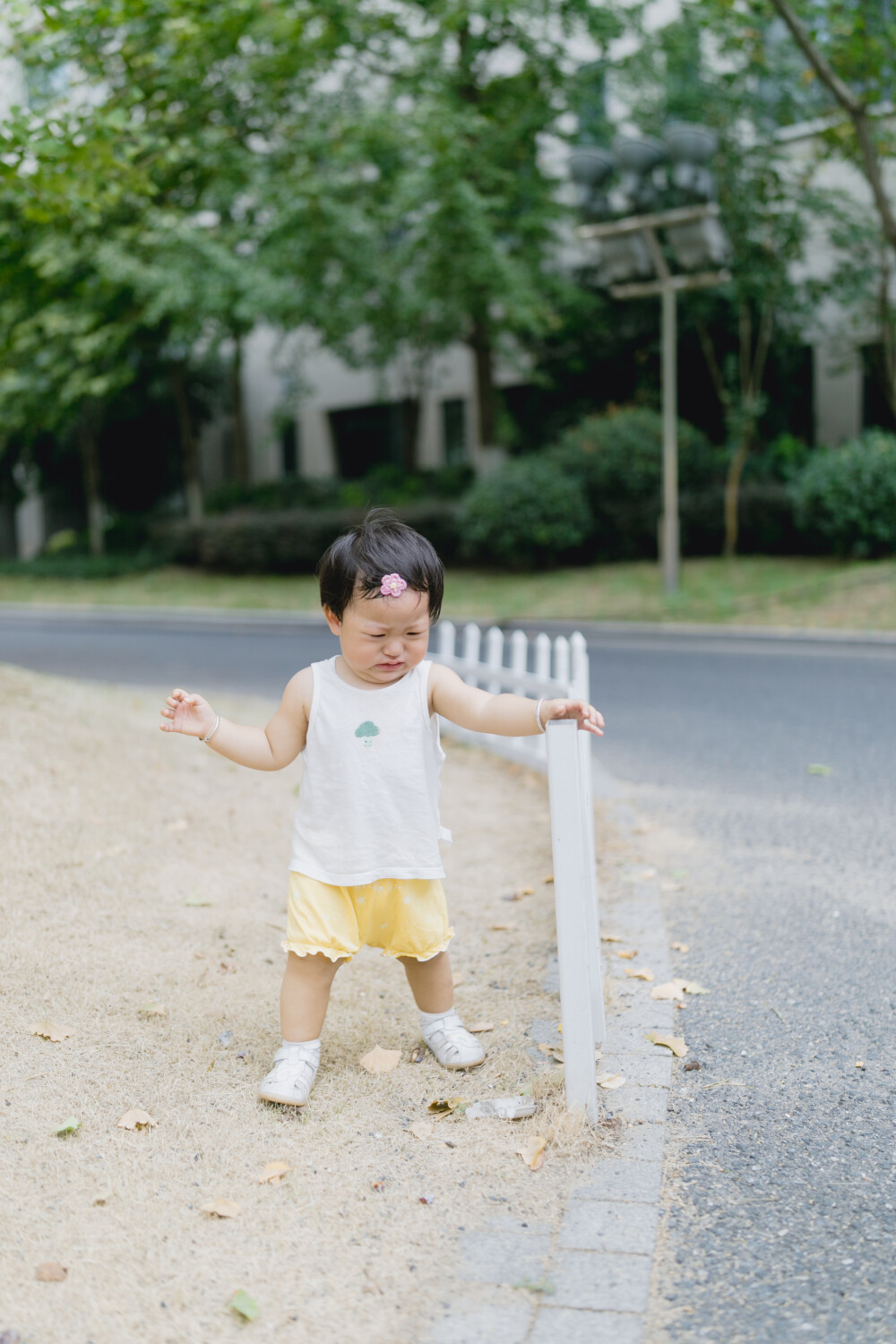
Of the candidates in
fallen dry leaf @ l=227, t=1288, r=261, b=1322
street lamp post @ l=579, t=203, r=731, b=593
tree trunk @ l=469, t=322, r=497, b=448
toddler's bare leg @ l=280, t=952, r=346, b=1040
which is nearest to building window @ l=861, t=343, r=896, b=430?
tree trunk @ l=469, t=322, r=497, b=448

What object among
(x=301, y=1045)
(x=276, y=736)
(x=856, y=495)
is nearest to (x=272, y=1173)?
(x=301, y=1045)

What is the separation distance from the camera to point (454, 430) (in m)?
24.4

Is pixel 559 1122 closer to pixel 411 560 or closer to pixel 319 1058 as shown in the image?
pixel 319 1058

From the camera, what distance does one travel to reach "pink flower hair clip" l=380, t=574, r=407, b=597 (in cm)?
Result: 254

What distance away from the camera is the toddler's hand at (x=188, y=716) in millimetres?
2637

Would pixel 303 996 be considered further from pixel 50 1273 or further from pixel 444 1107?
pixel 50 1273

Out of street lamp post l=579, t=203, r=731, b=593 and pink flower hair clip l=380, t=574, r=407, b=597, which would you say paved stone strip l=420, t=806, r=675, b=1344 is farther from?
street lamp post l=579, t=203, r=731, b=593

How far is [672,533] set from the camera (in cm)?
1362

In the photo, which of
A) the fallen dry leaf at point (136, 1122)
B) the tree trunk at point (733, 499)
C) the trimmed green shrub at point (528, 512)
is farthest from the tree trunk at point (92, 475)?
the fallen dry leaf at point (136, 1122)

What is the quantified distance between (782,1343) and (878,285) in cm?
1659

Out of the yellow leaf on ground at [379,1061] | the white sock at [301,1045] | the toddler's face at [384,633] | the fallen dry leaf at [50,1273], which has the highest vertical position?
the toddler's face at [384,633]

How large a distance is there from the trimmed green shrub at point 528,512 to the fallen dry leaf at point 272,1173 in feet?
46.7

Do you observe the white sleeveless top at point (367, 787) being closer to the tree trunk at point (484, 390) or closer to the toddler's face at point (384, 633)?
the toddler's face at point (384, 633)

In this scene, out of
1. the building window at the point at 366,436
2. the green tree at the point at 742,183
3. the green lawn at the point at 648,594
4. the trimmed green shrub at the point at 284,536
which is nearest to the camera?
the green lawn at the point at 648,594
